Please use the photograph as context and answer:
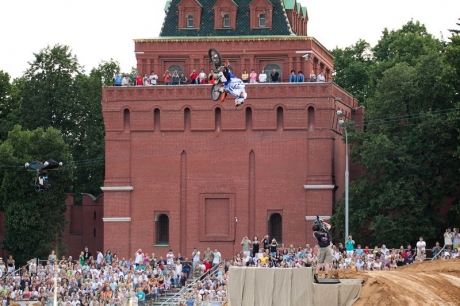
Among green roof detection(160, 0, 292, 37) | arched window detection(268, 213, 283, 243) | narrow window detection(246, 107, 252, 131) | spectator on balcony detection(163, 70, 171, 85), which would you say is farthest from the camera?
green roof detection(160, 0, 292, 37)

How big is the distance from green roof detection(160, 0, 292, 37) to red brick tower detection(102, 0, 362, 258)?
155cm

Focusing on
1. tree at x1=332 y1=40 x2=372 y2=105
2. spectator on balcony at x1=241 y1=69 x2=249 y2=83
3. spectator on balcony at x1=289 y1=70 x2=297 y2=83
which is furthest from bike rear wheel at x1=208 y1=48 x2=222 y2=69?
tree at x1=332 y1=40 x2=372 y2=105

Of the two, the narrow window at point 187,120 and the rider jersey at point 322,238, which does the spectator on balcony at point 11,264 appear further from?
the rider jersey at point 322,238

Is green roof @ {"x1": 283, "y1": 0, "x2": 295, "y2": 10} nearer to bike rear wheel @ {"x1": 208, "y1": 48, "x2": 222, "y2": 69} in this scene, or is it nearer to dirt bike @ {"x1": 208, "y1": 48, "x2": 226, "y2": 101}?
dirt bike @ {"x1": 208, "y1": 48, "x2": 226, "y2": 101}

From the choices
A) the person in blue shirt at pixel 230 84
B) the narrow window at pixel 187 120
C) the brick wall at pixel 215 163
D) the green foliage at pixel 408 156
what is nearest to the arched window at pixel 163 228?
the brick wall at pixel 215 163

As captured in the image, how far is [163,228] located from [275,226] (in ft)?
20.4

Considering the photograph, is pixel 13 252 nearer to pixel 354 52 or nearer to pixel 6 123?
pixel 6 123

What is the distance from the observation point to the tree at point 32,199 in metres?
76.5

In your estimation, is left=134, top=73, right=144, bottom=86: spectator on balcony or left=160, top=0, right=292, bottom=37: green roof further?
left=160, top=0, right=292, bottom=37: green roof

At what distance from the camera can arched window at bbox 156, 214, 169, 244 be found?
74.1 meters

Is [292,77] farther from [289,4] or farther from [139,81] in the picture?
[139,81]

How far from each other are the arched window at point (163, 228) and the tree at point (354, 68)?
73.5 ft

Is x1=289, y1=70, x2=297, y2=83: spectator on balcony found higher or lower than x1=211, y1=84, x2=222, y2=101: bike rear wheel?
higher

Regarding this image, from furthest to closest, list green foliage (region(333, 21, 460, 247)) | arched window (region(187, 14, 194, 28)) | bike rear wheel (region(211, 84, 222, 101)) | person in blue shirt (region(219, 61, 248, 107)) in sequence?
arched window (region(187, 14, 194, 28))
green foliage (region(333, 21, 460, 247))
bike rear wheel (region(211, 84, 222, 101))
person in blue shirt (region(219, 61, 248, 107))
